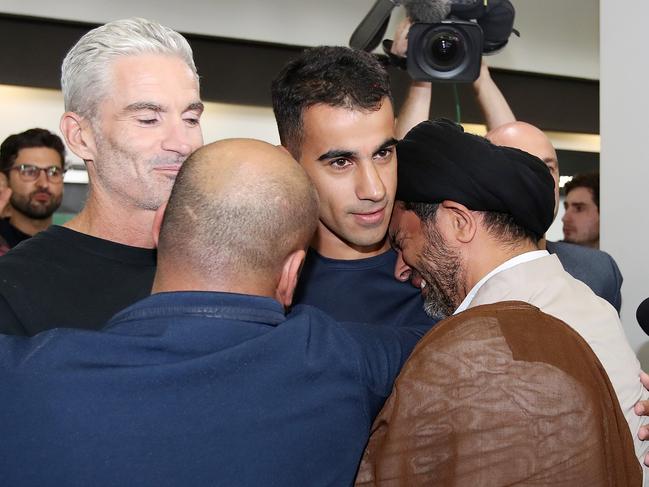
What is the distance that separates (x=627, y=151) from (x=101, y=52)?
1.43m

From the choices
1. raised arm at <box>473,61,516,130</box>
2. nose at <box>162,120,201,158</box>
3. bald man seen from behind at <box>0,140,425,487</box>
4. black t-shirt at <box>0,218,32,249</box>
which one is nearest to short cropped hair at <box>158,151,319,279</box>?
bald man seen from behind at <box>0,140,425,487</box>

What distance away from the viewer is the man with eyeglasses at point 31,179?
11.4 ft

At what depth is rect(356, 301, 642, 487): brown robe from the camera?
1014mm

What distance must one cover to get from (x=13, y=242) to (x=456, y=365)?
2739 mm

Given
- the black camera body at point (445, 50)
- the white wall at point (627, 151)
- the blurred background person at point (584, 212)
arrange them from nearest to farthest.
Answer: the white wall at point (627, 151) → the black camera body at point (445, 50) → the blurred background person at point (584, 212)

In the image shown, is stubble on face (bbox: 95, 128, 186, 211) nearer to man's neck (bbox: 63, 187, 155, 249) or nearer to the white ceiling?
man's neck (bbox: 63, 187, 155, 249)

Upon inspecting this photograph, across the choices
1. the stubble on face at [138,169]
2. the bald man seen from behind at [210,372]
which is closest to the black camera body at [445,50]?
the stubble on face at [138,169]

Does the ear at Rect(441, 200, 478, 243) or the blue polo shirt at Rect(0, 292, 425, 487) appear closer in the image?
the blue polo shirt at Rect(0, 292, 425, 487)

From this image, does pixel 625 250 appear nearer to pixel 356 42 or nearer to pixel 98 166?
pixel 356 42

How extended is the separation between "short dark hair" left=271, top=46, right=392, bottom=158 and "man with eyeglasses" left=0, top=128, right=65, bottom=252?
2.10 meters

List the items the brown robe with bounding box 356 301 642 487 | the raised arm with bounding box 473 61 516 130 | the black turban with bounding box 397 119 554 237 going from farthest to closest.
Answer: the raised arm with bounding box 473 61 516 130
the black turban with bounding box 397 119 554 237
the brown robe with bounding box 356 301 642 487

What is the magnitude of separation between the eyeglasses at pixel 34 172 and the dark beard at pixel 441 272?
2.47 m

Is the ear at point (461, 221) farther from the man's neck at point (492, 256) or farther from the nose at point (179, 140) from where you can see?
the nose at point (179, 140)

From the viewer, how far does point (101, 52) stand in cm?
141
